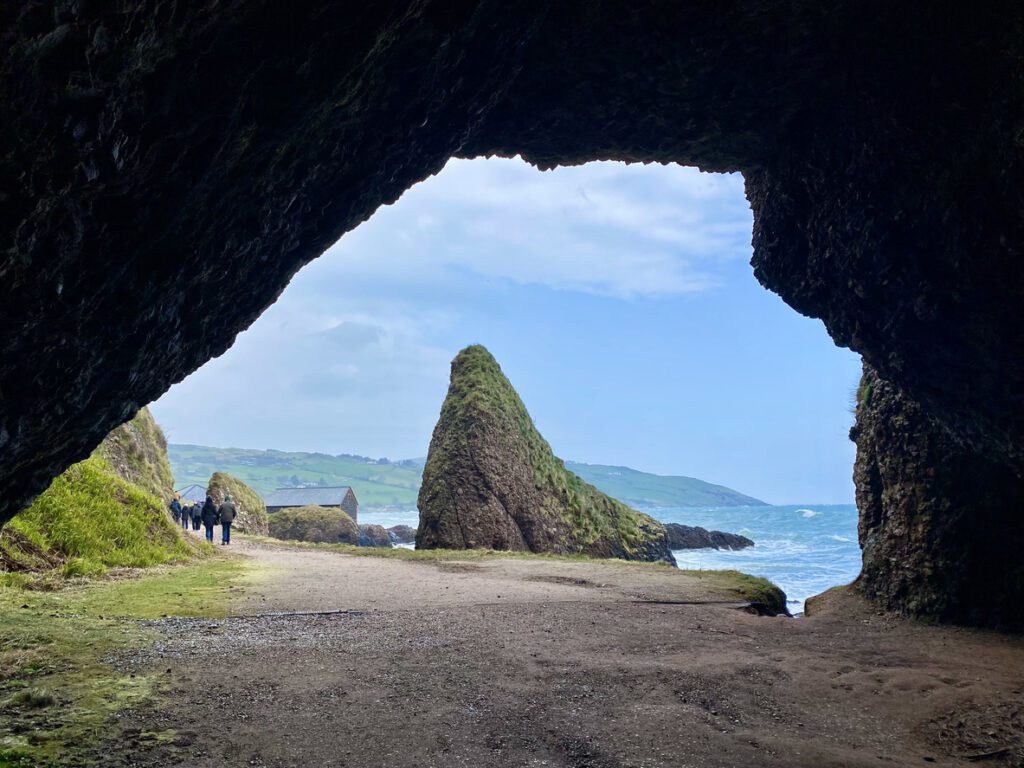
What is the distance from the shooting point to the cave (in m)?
4.14

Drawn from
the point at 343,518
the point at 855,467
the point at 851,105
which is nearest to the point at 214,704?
the point at 851,105

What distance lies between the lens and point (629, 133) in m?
10.5

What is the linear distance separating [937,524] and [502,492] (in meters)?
15.4

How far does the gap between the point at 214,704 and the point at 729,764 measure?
4.16 m

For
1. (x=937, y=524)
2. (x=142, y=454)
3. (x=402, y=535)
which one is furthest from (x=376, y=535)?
(x=937, y=524)

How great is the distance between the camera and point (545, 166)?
1152 centimetres

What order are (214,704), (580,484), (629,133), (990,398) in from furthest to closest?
(580,484)
(629,133)
(990,398)
(214,704)

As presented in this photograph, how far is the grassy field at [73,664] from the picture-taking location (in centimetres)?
445

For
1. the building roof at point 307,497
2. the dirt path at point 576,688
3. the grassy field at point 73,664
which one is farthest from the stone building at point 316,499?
the dirt path at point 576,688

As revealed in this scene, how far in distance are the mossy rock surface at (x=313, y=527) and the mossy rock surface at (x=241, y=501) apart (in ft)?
7.70

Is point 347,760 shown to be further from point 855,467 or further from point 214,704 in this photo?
point 855,467

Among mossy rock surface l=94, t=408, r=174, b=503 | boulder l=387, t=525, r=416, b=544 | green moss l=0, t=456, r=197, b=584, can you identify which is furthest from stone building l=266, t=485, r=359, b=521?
green moss l=0, t=456, r=197, b=584

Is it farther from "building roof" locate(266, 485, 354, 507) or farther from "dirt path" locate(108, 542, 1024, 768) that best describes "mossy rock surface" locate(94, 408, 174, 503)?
"building roof" locate(266, 485, 354, 507)

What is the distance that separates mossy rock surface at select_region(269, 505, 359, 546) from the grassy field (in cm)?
2781
